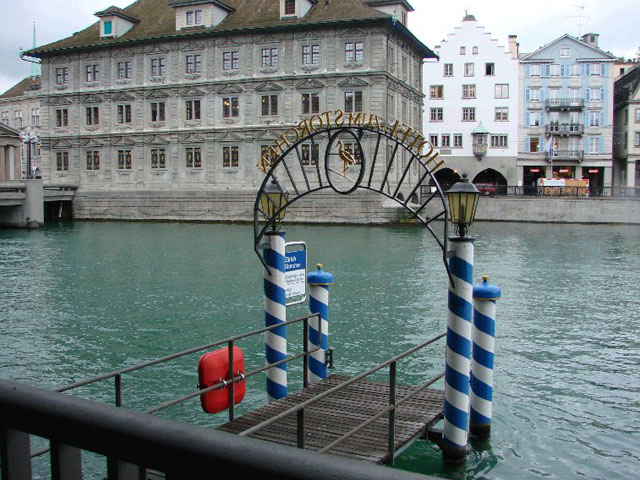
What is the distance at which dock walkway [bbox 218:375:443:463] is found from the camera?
710cm

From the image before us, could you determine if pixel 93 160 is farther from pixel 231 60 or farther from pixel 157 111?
pixel 231 60

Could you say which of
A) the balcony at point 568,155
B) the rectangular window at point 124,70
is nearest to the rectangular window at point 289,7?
the rectangular window at point 124,70

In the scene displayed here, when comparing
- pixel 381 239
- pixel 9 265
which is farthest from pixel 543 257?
pixel 9 265

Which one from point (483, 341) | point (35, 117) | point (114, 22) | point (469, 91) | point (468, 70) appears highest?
point (114, 22)

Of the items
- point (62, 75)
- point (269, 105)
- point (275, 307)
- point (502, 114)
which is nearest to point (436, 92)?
point (502, 114)

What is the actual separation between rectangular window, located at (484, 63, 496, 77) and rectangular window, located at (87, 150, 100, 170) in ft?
110

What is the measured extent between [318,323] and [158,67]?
49.5m

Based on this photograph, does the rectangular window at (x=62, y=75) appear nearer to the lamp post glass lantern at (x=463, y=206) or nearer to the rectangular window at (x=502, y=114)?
the rectangular window at (x=502, y=114)

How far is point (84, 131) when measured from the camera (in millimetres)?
58312

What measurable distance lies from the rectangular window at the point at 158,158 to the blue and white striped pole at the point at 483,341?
163 feet

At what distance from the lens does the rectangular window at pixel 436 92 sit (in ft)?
214

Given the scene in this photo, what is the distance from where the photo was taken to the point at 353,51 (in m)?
49.8

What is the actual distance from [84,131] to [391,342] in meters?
49.6

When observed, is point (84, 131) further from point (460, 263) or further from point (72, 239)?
point (460, 263)
